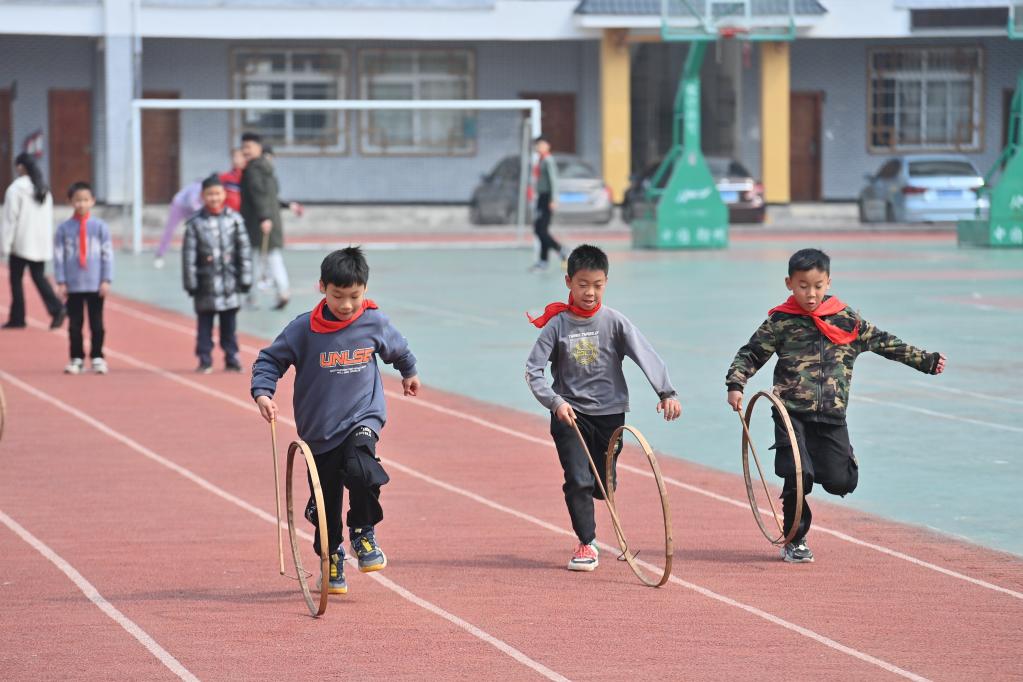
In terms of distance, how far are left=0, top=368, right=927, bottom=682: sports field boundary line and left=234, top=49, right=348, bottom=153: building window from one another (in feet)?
86.8

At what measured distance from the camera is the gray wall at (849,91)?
44.3m

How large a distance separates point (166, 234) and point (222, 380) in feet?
45.4

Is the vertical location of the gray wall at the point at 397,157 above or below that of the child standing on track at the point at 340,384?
above

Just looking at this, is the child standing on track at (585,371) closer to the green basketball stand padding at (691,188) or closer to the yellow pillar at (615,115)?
the green basketball stand padding at (691,188)

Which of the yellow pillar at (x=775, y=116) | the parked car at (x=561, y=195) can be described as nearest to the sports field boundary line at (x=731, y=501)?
the parked car at (x=561, y=195)

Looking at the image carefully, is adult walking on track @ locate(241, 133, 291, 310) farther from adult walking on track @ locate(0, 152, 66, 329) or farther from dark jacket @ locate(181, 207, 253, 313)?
dark jacket @ locate(181, 207, 253, 313)

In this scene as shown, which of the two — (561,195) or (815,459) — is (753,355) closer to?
(815,459)

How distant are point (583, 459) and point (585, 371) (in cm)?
38

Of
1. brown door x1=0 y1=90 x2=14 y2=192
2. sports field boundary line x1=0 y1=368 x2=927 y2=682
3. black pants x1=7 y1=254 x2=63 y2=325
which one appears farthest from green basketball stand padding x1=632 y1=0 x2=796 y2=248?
sports field boundary line x1=0 y1=368 x2=927 y2=682

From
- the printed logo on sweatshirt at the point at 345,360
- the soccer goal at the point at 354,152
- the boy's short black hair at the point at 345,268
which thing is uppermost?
the soccer goal at the point at 354,152

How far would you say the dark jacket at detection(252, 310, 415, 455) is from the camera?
731 cm

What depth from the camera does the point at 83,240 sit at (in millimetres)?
14984

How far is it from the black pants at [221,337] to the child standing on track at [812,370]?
7.85 metres

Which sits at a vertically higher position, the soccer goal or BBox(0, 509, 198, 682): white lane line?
the soccer goal
